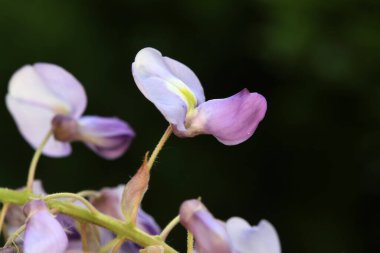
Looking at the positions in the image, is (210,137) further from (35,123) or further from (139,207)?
(139,207)

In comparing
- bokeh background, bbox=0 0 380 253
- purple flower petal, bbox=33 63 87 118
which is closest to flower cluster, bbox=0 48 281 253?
purple flower petal, bbox=33 63 87 118

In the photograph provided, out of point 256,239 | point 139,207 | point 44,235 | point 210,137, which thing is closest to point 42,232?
point 44,235

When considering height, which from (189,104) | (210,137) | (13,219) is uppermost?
(189,104)

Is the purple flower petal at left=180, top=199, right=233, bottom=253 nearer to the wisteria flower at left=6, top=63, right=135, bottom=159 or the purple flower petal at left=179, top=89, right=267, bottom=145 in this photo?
the purple flower petal at left=179, top=89, right=267, bottom=145

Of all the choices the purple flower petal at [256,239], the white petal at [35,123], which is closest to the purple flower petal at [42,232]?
the purple flower petal at [256,239]

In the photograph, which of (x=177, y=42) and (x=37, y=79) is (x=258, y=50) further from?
(x=37, y=79)
